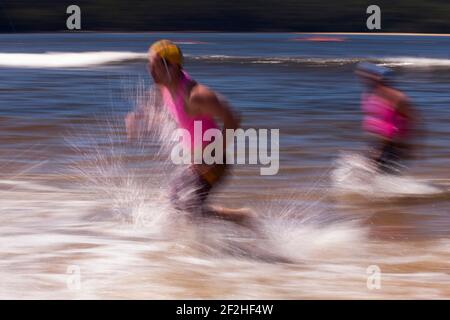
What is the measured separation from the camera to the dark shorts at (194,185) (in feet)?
23.3

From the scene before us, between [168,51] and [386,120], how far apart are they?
3.63m

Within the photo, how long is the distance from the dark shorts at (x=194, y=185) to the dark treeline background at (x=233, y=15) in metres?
96.0

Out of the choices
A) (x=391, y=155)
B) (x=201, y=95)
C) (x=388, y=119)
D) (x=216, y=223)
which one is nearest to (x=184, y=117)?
(x=201, y=95)

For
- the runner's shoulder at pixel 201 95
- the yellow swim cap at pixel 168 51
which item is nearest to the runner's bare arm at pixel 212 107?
the runner's shoulder at pixel 201 95

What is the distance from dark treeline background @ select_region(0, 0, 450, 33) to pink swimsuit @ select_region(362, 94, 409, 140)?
93374mm

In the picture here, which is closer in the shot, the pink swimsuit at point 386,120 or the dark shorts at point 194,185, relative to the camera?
the dark shorts at point 194,185

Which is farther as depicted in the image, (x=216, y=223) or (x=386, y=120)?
(x=386, y=120)

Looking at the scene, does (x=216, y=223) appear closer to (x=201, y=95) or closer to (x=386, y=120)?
(x=201, y=95)

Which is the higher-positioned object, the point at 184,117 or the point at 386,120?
the point at 386,120

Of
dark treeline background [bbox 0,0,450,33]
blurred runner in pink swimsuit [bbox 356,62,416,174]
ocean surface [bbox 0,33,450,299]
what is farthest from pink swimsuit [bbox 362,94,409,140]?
dark treeline background [bbox 0,0,450,33]

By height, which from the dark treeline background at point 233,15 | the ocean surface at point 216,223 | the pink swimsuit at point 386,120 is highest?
the dark treeline background at point 233,15

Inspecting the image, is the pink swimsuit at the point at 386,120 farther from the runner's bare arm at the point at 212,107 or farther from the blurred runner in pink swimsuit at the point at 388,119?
the runner's bare arm at the point at 212,107

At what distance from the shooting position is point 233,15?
11681 cm

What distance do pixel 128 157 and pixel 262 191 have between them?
110 inches
